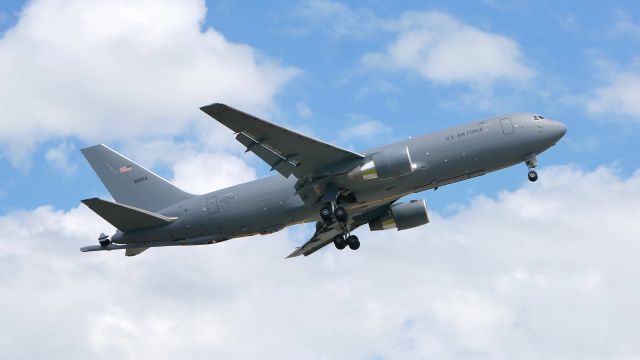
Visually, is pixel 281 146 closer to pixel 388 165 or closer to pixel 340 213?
pixel 340 213

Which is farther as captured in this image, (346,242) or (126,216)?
(346,242)

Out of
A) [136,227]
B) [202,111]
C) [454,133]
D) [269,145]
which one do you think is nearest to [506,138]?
[454,133]

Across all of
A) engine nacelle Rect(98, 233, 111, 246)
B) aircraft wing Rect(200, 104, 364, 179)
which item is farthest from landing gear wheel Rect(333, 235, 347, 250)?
engine nacelle Rect(98, 233, 111, 246)

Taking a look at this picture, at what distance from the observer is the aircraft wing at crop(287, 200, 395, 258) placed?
6038 centimetres

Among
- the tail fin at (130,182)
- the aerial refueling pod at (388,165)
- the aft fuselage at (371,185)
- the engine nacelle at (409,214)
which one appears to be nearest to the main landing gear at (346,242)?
the aft fuselage at (371,185)

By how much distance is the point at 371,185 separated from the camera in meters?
52.6

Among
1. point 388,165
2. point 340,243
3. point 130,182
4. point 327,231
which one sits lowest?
point 340,243

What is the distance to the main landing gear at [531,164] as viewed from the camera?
171 feet

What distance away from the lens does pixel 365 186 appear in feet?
173

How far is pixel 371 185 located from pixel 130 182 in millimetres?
15868

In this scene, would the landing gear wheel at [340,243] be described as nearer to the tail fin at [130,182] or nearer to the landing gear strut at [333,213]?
the landing gear strut at [333,213]

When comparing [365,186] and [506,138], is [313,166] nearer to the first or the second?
[365,186]

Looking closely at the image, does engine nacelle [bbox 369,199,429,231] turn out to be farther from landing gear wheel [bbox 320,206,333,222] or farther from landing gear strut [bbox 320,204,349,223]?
landing gear wheel [bbox 320,206,333,222]

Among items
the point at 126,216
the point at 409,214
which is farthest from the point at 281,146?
the point at 409,214
